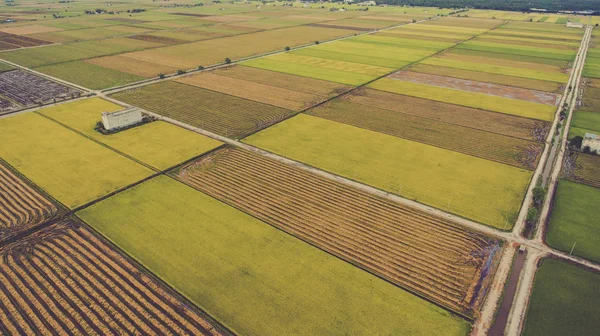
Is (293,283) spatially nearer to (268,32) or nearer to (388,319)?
(388,319)

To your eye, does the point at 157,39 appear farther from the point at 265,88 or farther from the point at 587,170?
the point at 587,170

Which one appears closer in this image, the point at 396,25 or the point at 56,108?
the point at 56,108

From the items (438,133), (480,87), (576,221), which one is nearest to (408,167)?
(438,133)

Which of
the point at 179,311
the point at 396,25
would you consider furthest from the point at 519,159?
the point at 396,25

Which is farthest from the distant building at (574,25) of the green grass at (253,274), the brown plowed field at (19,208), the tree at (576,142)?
the brown plowed field at (19,208)

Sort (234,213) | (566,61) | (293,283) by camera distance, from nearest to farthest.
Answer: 1. (293,283)
2. (234,213)
3. (566,61)

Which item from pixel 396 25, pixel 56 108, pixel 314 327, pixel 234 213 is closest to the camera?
pixel 314 327

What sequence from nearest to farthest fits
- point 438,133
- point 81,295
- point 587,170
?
point 81,295
point 587,170
point 438,133
